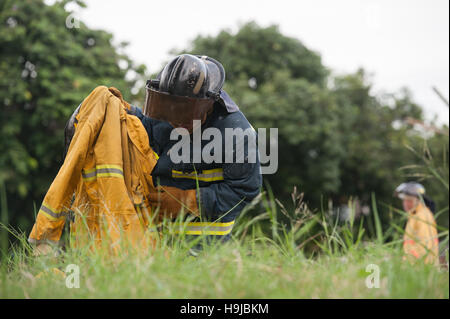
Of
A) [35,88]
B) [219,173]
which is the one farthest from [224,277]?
[35,88]

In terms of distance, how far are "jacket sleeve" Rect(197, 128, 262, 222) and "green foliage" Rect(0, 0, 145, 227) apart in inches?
454

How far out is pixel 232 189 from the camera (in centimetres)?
308

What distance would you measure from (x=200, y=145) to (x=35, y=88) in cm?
1274

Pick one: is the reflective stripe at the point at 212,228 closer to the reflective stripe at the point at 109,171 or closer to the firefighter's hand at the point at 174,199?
the firefighter's hand at the point at 174,199

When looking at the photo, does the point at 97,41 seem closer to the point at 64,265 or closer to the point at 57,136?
the point at 57,136

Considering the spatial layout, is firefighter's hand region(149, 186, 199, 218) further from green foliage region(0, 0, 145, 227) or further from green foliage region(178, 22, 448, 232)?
green foliage region(178, 22, 448, 232)

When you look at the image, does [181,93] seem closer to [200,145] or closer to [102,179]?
[200,145]

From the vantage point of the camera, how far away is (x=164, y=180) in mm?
3156

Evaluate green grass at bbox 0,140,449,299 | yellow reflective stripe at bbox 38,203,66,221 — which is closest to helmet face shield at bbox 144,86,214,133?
yellow reflective stripe at bbox 38,203,66,221

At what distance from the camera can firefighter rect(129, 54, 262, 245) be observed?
3.01m

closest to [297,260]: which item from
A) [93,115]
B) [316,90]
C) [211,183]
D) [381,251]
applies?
[381,251]

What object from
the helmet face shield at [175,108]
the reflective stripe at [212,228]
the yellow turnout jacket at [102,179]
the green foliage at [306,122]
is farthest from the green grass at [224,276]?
the green foliage at [306,122]

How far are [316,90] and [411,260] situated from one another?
19636 millimetres

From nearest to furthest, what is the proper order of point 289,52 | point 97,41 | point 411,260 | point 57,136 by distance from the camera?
1. point 411,260
2. point 57,136
3. point 97,41
4. point 289,52
